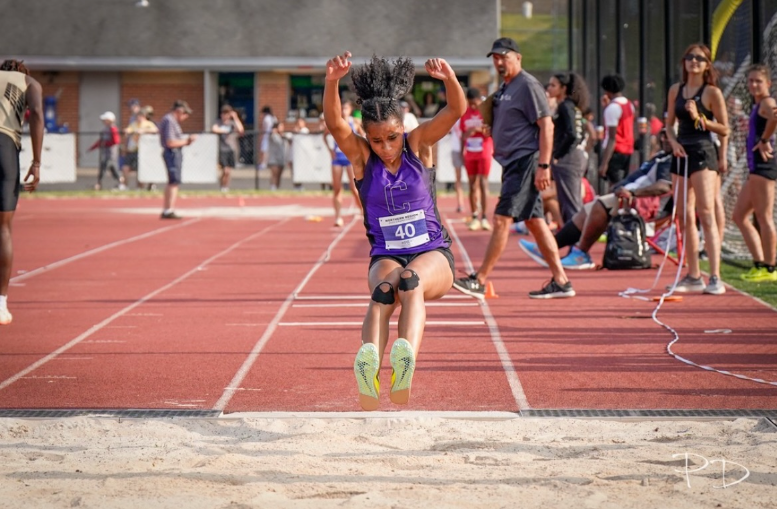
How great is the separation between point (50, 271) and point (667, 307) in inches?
274

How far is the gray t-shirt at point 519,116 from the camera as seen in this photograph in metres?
10.3

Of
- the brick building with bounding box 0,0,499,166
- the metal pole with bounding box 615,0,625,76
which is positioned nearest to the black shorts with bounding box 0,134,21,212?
the metal pole with bounding box 615,0,625,76

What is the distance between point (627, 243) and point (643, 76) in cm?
572

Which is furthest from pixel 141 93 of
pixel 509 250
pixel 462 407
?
pixel 462 407

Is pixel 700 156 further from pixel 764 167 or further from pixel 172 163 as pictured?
pixel 172 163

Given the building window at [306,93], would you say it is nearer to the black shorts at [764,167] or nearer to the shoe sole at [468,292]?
the black shorts at [764,167]

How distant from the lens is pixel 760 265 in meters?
12.0

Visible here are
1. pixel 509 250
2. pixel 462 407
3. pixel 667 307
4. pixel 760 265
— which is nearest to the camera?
pixel 462 407

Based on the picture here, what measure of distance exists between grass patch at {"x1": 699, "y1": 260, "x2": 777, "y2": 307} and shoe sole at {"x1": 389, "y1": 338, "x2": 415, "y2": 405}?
5638mm

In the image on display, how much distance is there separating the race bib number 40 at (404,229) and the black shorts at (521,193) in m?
3.99

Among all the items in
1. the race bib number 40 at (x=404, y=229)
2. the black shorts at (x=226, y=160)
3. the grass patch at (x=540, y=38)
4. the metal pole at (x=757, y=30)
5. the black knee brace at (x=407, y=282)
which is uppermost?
the grass patch at (x=540, y=38)

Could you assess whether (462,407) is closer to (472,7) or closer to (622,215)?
(622,215)

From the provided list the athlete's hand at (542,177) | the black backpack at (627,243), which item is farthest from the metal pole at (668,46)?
the athlete's hand at (542,177)

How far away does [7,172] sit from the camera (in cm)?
919
